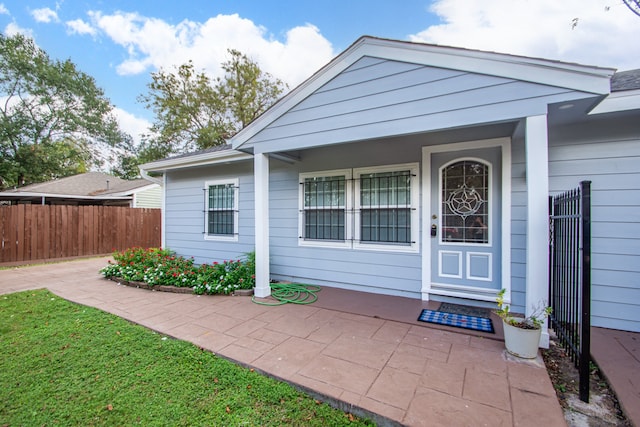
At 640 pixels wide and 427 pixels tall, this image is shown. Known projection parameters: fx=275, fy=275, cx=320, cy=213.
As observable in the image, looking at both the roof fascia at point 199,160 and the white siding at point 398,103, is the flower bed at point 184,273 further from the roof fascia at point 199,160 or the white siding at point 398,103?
the white siding at point 398,103

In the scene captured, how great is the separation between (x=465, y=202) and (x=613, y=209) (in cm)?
141

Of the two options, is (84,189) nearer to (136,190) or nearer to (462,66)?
(136,190)

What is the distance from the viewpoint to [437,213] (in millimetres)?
3855

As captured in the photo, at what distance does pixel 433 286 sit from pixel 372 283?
896 mm

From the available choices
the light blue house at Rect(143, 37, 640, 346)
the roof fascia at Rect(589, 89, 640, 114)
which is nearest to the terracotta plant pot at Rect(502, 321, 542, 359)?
the light blue house at Rect(143, 37, 640, 346)

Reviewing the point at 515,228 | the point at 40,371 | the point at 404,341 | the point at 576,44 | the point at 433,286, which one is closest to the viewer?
the point at 40,371

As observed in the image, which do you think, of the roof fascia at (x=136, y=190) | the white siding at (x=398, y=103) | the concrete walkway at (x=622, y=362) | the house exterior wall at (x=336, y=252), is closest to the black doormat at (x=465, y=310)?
the house exterior wall at (x=336, y=252)

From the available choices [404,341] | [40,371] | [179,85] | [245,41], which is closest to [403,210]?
[404,341]

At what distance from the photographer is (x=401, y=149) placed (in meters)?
4.09

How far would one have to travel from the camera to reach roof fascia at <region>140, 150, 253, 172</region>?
523cm

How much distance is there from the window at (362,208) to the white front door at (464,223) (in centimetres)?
28

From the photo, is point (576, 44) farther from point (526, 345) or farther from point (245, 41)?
point (245, 41)

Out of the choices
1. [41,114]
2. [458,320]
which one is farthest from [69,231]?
[41,114]

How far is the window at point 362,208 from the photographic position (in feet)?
13.4
